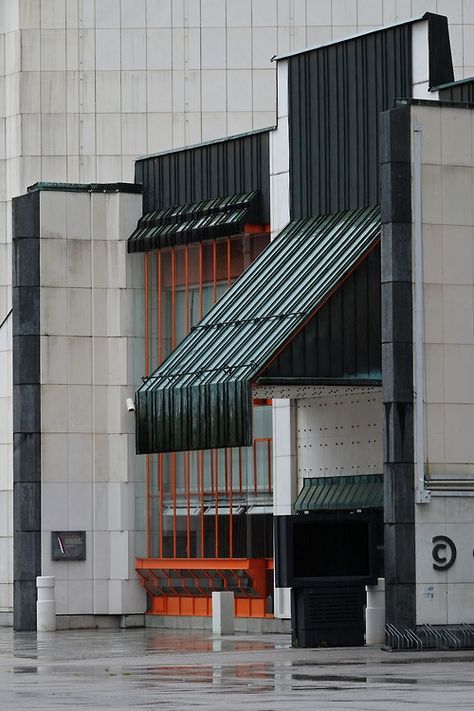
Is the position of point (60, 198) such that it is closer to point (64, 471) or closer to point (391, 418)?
point (64, 471)

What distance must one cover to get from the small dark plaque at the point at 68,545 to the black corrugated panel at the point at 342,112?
9751mm

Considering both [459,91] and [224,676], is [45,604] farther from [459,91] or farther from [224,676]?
[224,676]

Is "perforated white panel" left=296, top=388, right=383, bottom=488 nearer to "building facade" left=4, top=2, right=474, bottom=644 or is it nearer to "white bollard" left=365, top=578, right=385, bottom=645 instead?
"building facade" left=4, top=2, right=474, bottom=644

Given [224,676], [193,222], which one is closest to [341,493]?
[193,222]

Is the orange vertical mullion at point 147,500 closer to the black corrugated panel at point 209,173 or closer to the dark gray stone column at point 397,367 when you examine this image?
the black corrugated panel at point 209,173

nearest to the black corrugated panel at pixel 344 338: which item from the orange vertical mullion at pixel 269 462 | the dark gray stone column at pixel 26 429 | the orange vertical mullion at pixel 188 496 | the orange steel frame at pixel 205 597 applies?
the orange vertical mullion at pixel 269 462

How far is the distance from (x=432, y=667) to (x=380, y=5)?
3029 centimetres

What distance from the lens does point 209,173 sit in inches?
1802

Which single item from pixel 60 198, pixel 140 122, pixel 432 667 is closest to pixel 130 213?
pixel 60 198

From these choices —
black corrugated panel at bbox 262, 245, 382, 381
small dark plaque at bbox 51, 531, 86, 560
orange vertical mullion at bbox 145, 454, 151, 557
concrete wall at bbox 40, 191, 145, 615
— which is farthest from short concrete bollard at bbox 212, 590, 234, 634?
black corrugated panel at bbox 262, 245, 382, 381

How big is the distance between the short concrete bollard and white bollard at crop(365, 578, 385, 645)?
565 cm

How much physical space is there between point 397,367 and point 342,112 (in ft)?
23.6

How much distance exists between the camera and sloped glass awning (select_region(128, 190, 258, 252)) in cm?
4444

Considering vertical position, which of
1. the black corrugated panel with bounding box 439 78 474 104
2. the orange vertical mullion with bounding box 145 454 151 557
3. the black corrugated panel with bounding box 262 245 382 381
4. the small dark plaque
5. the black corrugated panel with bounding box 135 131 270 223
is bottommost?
the small dark plaque
